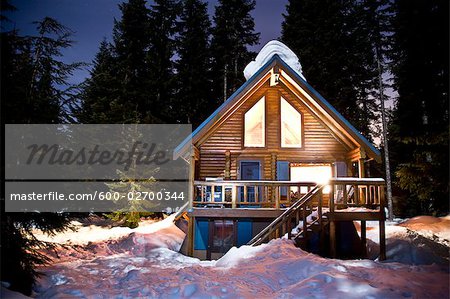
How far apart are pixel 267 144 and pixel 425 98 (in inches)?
373

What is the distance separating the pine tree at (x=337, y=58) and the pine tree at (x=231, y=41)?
5037mm

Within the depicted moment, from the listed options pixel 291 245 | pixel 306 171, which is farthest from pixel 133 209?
pixel 291 245

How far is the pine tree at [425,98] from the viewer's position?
1424 cm

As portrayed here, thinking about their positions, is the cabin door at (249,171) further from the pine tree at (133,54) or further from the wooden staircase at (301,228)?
the pine tree at (133,54)

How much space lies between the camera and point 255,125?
50.3ft

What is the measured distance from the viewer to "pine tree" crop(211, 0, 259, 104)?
1206 inches

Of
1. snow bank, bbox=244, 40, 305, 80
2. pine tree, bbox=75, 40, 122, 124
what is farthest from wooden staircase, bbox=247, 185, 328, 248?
pine tree, bbox=75, 40, 122, 124

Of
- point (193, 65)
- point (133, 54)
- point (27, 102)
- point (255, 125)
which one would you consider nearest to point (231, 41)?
point (193, 65)

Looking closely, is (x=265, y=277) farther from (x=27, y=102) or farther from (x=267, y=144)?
(x=267, y=144)

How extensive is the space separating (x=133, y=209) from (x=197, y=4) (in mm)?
23874

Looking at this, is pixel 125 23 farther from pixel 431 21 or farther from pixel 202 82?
pixel 431 21

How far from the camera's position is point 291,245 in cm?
885

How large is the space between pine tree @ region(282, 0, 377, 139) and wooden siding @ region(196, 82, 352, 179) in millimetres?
14732

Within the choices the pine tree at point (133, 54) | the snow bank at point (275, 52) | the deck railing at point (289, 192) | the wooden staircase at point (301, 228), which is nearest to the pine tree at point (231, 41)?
the pine tree at point (133, 54)
